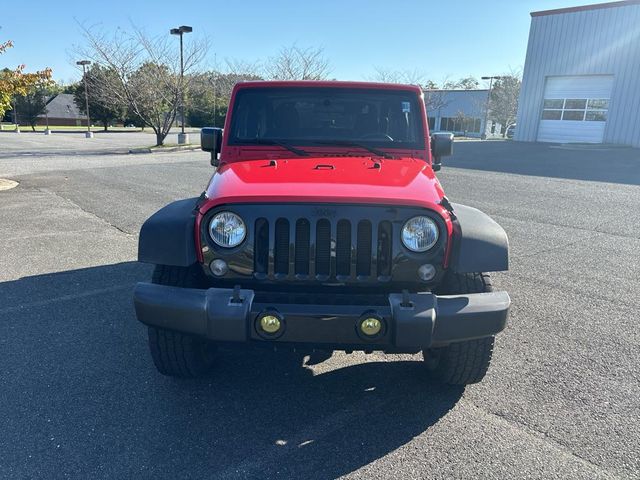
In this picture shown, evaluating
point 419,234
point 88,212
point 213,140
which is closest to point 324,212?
point 419,234

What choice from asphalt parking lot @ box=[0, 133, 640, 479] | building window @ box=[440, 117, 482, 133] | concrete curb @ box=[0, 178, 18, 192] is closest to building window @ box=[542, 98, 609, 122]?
asphalt parking lot @ box=[0, 133, 640, 479]

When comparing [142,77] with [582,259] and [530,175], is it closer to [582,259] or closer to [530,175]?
[530,175]

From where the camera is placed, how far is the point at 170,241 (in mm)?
2596

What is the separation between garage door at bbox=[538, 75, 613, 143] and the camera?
24423 millimetres

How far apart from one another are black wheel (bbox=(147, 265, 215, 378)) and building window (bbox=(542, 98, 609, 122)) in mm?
27251

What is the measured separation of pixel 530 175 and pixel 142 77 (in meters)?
20.2

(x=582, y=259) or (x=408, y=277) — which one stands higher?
(x=408, y=277)

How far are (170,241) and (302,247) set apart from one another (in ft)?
2.42

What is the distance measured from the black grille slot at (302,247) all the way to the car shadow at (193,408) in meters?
0.58

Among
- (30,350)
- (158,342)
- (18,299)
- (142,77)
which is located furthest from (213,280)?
(142,77)

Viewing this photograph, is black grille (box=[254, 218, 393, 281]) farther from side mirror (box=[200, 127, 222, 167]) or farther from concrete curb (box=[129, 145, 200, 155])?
concrete curb (box=[129, 145, 200, 155])

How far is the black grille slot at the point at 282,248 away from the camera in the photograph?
2525mm

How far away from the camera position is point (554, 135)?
26.4 meters

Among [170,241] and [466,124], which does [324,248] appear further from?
[466,124]
